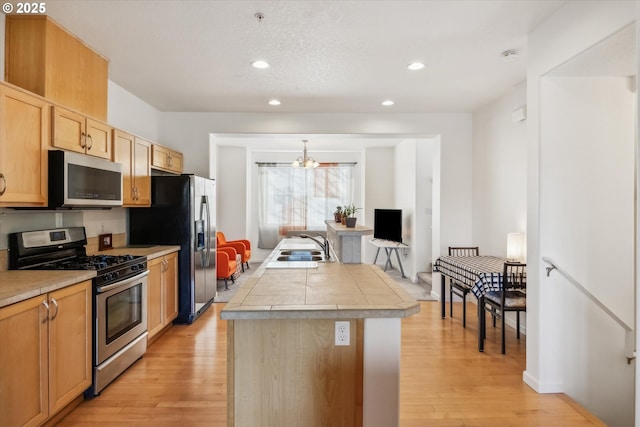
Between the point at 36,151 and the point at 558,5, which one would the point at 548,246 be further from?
the point at 36,151

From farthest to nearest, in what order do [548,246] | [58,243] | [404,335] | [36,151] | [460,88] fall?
1. [460,88]
2. [404,335]
3. [58,243]
4. [548,246]
5. [36,151]

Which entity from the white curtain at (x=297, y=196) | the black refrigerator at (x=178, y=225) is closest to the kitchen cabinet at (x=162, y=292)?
the black refrigerator at (x=178, y=225)

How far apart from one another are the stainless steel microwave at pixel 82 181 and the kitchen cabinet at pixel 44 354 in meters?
0.63

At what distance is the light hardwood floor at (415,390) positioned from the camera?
95.0 inches

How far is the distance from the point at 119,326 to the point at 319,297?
6.36ft

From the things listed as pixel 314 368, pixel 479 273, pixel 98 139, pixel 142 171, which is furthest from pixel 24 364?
pixel 479 273

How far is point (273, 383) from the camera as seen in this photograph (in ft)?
5.93

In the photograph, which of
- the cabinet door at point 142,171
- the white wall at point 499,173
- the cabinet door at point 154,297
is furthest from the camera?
the white wall at point 499,173

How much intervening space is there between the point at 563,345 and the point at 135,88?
4.73 metres

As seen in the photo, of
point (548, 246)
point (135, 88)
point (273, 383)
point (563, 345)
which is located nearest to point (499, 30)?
point (548, 246)

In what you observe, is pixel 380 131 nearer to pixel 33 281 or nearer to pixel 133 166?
pixel 133 166

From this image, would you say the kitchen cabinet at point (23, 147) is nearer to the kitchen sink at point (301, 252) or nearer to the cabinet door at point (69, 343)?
the cabinet door at point (69, 343)

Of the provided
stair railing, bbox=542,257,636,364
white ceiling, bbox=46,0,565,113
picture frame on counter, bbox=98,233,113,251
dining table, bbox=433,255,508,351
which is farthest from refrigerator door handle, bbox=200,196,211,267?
Answer: stair railing, bbox=542,257,636,364

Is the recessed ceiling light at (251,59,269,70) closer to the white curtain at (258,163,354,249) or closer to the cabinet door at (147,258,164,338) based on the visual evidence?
the cabinet door at (147,258,164,338)
